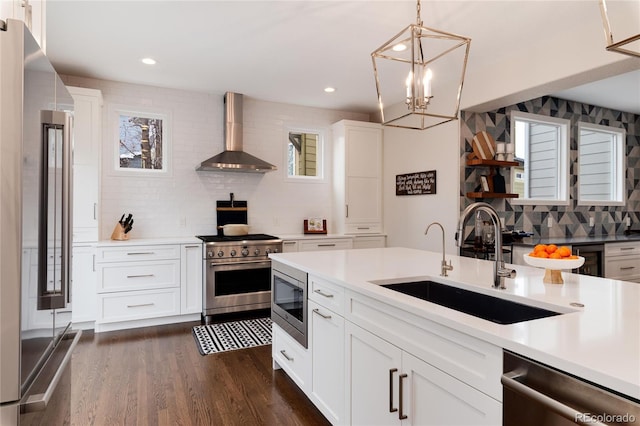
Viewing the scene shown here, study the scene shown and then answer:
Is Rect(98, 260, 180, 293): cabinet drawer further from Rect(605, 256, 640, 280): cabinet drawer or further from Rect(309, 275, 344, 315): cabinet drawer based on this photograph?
Rect(605, 256, 640, 280): cabinet drawer

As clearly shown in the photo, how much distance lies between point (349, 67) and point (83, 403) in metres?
3.58

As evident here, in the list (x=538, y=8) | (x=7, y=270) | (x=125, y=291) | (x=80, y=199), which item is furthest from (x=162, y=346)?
(x=538, y=8)

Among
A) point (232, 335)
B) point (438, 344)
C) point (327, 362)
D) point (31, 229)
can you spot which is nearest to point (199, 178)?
point (232, 335)

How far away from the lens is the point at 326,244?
16.2 feet

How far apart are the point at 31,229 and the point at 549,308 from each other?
1.80 metres

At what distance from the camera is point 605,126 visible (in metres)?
5.31

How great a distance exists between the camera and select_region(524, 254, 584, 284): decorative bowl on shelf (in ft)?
5.51

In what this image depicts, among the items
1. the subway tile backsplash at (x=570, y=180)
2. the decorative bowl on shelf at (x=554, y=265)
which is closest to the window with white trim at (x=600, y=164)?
the subway tile backsplash at (x=570, y=180)

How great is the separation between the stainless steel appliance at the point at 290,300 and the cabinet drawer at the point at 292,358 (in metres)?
0.06

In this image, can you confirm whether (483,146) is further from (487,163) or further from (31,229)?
(31,229)

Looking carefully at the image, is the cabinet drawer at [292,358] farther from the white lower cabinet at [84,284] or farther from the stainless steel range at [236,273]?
the white lower cabinet at [84,284]

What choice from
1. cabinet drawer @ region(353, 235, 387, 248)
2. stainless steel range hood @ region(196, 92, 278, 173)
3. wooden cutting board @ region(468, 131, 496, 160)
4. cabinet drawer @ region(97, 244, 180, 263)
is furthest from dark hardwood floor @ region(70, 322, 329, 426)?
wooden cutting board @ region(468, 131, 496, 160)

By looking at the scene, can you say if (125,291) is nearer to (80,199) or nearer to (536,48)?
(80,199)

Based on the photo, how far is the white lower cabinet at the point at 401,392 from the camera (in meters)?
1.19
